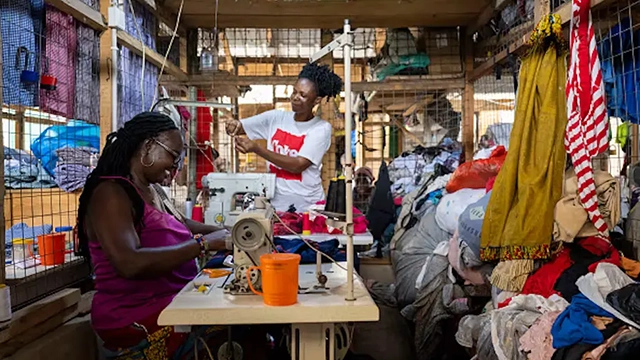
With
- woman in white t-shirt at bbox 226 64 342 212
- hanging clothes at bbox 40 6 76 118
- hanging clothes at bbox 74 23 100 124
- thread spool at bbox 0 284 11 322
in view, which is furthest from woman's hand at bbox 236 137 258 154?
thread spool at bbox 0 284 11 322

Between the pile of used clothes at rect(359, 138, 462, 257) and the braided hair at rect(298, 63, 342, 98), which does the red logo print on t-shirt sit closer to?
the braided hair at rect(298, 63, 342, 98)

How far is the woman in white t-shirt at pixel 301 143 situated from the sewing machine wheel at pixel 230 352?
1475 mm

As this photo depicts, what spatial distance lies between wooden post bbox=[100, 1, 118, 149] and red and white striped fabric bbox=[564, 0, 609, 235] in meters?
2.29

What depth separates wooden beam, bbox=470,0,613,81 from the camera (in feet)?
7.84

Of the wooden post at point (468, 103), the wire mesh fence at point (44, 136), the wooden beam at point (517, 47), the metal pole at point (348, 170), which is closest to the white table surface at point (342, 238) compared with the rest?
the metal pole at point (348, 170)

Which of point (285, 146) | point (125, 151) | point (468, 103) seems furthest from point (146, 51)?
point (468, 103)

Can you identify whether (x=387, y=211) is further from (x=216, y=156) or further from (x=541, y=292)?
(x=541, y=292)

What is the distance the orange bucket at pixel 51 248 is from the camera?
2182 mm

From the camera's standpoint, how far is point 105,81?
2.66 m

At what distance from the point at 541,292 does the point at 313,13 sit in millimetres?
2887

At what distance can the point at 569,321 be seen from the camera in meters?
1.66

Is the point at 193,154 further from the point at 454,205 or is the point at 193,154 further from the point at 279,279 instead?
the point at 279,279

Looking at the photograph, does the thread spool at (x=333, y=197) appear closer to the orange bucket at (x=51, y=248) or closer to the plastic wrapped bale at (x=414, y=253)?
the plastic wrapped bale at (x=414, y=253)

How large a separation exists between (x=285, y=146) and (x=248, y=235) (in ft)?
5.84
